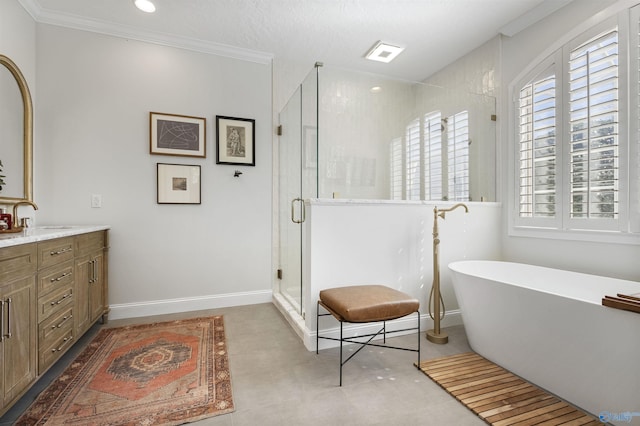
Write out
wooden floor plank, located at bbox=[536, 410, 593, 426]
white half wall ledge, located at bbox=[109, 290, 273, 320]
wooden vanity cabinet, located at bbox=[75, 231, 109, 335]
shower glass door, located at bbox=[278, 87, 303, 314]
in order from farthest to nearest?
1. white half wall ledge, located at bbox=[109, 290, 273, 320]
2. shower glass door, located at bbox=[278, 87, 303, 314]
3. wooden vanity cabinet, located at bbox=[75, 231, 109, 335]
4. wooden floor plank, located at bbox=[536, 410, 593, 426]

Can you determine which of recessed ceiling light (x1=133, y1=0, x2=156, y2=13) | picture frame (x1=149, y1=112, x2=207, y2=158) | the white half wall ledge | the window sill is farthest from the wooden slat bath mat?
recessed ceiling light (x1=133, y1=0, x2=156, y2=13)

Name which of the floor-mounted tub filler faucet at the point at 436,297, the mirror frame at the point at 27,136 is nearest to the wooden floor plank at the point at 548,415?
the floor-mounted tub filler faucet at the point at 436,297

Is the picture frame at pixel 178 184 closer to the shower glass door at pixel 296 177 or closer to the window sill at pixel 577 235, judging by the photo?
the shower glass door at pixel 296 177

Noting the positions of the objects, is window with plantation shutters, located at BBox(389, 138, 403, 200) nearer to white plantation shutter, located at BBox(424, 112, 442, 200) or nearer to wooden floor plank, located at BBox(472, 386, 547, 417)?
white plantation shutter, located at BBox(424, 112, 442, 200)

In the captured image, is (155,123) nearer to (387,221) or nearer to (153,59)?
(153,59)

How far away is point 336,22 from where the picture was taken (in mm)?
2643

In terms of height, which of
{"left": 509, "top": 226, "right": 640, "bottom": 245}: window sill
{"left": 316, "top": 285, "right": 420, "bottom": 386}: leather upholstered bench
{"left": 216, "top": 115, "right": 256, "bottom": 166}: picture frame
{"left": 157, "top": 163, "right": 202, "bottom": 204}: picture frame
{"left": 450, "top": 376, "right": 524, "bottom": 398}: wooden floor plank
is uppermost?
{"left": 216, "top": 115, "right": 256, "bottom": 166}: picture frame

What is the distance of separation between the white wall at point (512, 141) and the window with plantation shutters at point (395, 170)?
45.8 inches

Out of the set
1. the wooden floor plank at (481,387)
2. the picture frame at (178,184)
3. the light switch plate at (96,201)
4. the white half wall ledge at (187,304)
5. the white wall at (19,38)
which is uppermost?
the white wall at (19,38)

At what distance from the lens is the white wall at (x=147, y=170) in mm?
2551

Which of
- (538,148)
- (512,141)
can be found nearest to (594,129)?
(538,148)

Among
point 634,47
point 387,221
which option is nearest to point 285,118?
point 387,221

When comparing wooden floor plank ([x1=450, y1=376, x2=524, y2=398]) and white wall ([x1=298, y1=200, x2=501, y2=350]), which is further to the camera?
white wall ([x1=298, y1=200, x2=501, y2=350])

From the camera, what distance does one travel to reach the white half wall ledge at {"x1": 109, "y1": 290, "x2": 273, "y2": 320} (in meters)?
2.74
